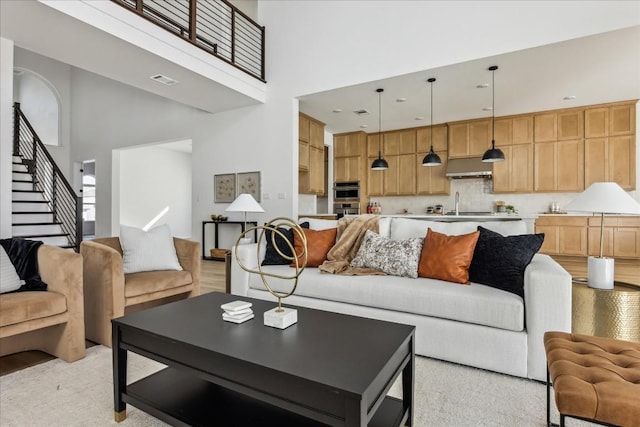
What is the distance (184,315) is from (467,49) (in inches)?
169

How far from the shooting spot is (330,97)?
5434 mm

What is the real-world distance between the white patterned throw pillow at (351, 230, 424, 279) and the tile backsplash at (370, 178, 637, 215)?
501 centimetres

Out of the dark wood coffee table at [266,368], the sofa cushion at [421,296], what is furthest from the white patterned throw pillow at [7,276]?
the sofa cushion at [421,296]

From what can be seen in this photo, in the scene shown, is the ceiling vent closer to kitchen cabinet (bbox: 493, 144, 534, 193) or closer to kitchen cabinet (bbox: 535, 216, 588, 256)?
kitchen cabinet (bbox: 493, 144, 534, 193)

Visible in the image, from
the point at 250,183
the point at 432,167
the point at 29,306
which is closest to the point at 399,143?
the point at 432,167

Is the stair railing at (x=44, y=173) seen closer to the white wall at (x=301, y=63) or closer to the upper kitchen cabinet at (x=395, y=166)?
the white wall at (x=301, y=63)

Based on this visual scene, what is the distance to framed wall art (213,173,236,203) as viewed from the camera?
6.23 m

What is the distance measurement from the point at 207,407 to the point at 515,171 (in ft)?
22.6

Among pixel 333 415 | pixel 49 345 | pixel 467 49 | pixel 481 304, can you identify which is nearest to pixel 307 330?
pixel 333 415

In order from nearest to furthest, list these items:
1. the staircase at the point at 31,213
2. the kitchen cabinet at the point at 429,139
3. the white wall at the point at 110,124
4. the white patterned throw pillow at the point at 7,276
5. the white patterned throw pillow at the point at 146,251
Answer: the white patterned throw pillow at the point at 7,276 < the white patterned throw pillow at the point at 146,251 < the staircase at the point at 31,213 < the kitchen cabinet at the point at 429,139 < the white wall at the point at 110,124

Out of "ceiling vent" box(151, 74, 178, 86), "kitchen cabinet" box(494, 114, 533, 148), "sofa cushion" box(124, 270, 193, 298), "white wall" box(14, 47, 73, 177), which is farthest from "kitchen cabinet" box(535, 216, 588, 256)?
"white wall" box(14, 47, 73, 177)

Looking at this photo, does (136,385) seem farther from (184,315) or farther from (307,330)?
(307,330)

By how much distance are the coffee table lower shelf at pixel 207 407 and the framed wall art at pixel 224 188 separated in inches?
189

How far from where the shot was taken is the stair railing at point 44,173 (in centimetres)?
572
